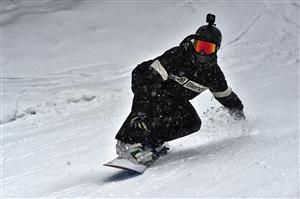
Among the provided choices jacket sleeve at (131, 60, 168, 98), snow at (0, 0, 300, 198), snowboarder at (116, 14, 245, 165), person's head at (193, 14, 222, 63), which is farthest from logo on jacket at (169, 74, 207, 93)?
snow at (0, 0, 300, 198)

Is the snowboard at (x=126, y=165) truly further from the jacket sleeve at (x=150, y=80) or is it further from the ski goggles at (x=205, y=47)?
the ski goggles at (x=205, y=47)

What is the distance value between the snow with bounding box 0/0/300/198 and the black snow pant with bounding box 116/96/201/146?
0.67 feet

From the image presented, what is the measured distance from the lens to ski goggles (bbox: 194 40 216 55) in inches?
152

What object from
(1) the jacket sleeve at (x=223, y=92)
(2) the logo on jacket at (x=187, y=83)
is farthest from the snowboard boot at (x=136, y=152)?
(1) the jacket sleeve at (x=223, y=92)

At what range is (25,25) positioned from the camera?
33.3 feet

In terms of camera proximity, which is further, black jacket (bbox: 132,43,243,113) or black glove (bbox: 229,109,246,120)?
black glove (bbox: 229,109,246,120)

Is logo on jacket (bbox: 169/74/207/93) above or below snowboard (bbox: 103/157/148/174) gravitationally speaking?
above

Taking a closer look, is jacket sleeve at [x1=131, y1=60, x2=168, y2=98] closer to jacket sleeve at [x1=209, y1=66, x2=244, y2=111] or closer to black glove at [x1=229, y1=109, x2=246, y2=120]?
jacket sleeve at [x1=209, y1=66, x2=244, y2=111]

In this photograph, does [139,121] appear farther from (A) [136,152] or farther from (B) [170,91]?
(B) [170,91]

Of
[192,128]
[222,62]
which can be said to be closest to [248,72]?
[222,62]

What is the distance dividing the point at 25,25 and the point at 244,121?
641 cm

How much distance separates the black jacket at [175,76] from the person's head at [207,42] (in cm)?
6

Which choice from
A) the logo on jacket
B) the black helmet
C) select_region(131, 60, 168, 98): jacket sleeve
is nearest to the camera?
the black helmet

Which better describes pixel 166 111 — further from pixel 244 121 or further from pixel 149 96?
pixel 244 121
